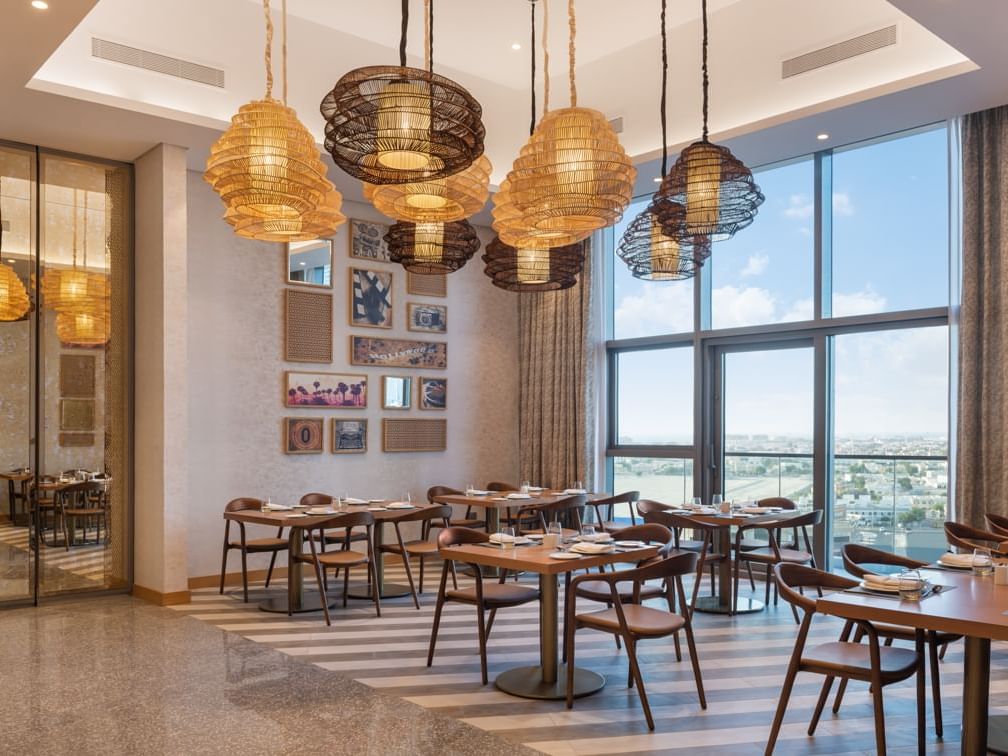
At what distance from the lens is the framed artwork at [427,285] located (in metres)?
9.62

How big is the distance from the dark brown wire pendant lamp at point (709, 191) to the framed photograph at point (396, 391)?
16.2 ft

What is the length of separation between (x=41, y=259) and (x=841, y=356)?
23.6ft

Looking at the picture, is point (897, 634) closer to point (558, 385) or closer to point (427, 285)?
point (558, 385)

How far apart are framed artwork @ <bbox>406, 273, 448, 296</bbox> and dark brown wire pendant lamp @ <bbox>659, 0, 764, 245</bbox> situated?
16.1 ft

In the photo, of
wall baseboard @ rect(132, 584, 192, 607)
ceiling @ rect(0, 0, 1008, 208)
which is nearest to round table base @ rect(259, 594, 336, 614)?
wall baseboard @ rect(132, 584, 192, 607)

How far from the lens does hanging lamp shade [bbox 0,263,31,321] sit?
691 cm

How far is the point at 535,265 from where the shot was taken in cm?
581

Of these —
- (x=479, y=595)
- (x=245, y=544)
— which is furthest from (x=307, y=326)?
(x=479, y=595)

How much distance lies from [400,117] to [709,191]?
7.02 ft

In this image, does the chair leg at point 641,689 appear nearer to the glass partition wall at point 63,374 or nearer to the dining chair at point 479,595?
the dining chair at point 479,595

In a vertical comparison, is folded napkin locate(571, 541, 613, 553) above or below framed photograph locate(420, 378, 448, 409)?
below

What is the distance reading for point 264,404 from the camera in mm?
8367

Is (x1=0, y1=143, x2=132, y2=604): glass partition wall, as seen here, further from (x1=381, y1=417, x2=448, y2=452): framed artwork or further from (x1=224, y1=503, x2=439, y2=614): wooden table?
(x1=381, y1=417, x2=448, y2=452): framed artwork

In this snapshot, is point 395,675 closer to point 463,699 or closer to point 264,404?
point 463,699
